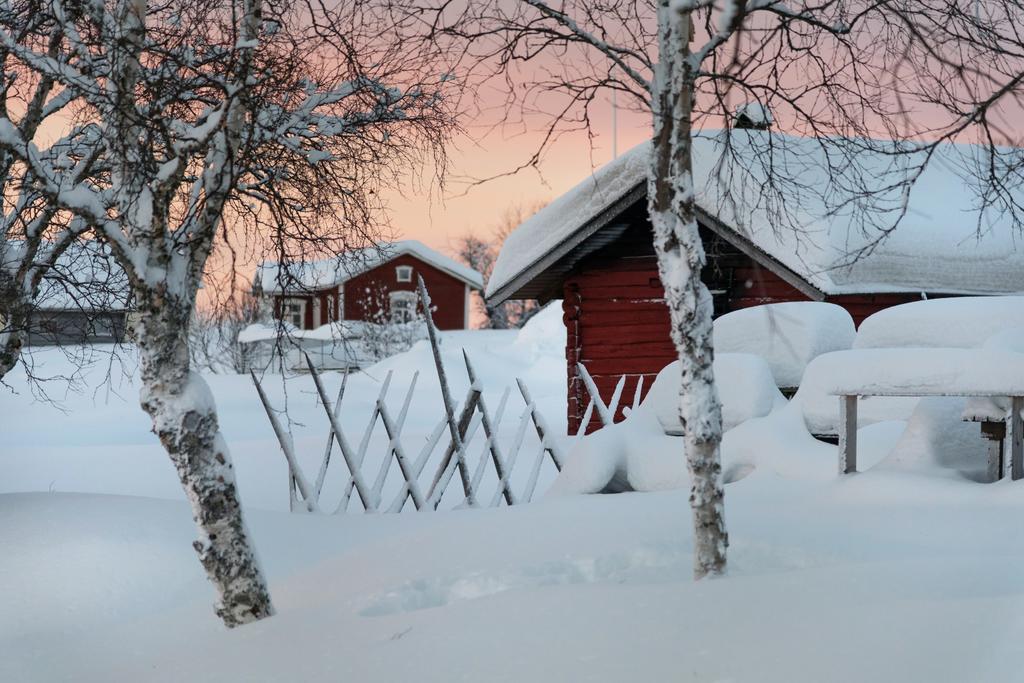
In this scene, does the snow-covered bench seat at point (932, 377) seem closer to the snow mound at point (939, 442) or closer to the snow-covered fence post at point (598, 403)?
the snow mound at point (939, 442)

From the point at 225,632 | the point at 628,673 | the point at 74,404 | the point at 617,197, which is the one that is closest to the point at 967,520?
the point at 628,673

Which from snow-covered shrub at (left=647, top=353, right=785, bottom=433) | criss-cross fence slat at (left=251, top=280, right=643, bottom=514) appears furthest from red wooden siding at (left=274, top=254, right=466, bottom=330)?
snow-covered shrub at (left=647, top=353, right=785, bottom=433)

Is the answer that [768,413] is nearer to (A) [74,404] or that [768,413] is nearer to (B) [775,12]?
(B) [775,12]

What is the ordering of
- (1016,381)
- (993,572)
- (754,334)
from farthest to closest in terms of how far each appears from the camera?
(754,334) → (1016,381) → (993,572)

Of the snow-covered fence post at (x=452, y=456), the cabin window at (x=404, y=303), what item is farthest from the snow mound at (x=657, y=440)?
the cabin window at (x=404, y=303)

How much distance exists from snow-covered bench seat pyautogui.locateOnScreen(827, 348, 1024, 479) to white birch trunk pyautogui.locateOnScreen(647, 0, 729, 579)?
6.99 ft

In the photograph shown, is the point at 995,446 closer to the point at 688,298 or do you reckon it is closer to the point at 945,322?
the point at 945,322

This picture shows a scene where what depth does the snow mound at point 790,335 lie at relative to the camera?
987 cm

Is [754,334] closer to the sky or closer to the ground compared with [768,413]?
closer to the sky

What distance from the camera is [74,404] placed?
2795 cm

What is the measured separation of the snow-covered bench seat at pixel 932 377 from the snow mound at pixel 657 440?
1.78 metres

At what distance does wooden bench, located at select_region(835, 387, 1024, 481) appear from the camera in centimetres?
654

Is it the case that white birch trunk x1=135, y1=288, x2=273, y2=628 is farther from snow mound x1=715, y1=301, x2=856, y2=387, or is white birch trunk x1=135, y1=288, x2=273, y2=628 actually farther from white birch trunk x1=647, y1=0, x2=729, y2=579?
snow mound x1=715, y1=301, x2=856, y2=387

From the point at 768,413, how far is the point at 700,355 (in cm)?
415
